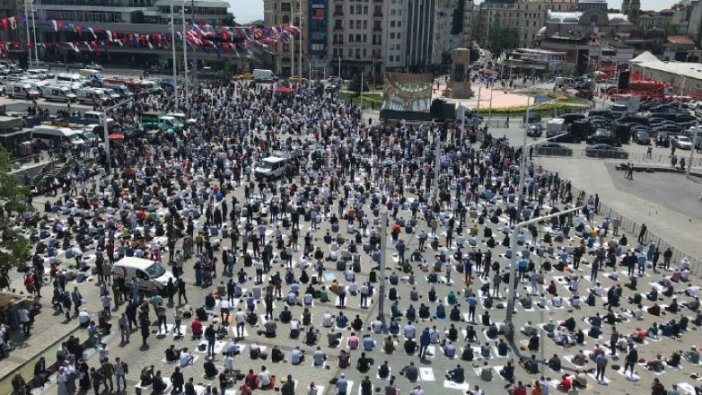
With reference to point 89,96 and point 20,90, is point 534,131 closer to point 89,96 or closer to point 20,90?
point 89,96

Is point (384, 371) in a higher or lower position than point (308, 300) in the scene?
lower

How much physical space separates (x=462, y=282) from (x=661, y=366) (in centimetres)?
976

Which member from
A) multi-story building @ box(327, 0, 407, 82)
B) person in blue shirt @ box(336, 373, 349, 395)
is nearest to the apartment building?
multi-story building @ box(327, 0, 407, 82)

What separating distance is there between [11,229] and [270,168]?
70.7 ft

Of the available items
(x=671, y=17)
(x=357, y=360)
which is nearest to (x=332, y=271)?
(x=357, y=360)

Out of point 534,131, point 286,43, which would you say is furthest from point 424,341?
point 286,43

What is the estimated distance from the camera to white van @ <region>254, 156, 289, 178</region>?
4561 centimetres

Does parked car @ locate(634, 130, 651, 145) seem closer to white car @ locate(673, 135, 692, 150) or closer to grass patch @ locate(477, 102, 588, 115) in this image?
white car @ locate(673, 135, 692, 150)

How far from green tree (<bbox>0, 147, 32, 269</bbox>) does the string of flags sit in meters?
57.4

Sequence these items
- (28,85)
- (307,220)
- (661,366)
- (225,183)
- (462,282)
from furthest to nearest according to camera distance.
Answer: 1. (28,85)
2. (225,183)
3. (307,220)
4. (462,282)
5. (661,366)

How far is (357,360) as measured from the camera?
2355cm

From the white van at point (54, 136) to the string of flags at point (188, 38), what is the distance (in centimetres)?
3194

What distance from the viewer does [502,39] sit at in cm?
17012

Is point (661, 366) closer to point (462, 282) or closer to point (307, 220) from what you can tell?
point (462, 282)
